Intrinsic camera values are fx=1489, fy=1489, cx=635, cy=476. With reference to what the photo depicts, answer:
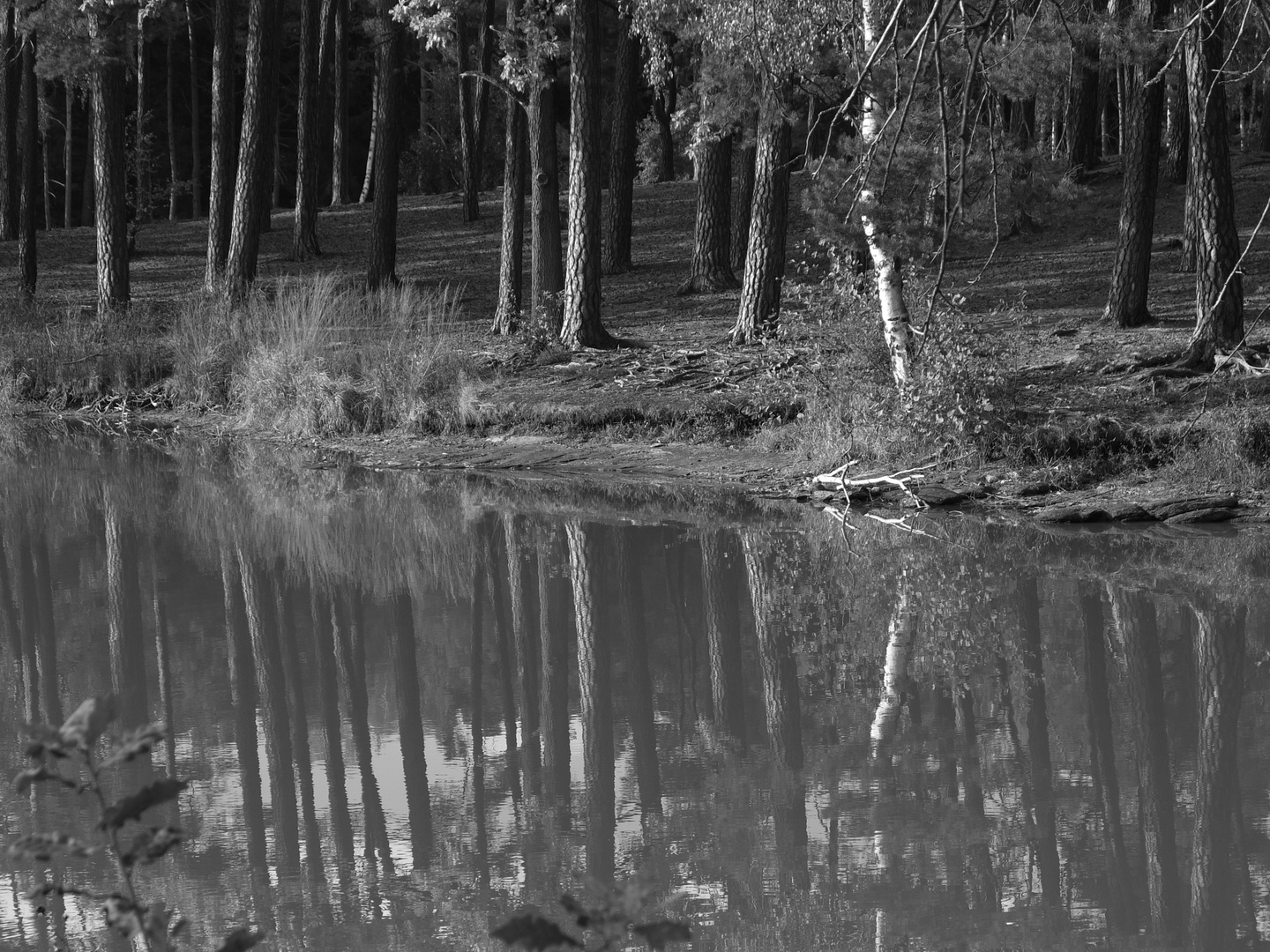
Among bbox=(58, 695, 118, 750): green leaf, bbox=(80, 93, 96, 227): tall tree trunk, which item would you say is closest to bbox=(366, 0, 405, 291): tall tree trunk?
bbox=(80, 93, 96, 227): tall tree trunk

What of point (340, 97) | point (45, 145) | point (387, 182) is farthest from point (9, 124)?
point (45, 145)

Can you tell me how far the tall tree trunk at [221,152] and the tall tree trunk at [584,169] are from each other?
688cm

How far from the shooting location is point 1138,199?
674 inches

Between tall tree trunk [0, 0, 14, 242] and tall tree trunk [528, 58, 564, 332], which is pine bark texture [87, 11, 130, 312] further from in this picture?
tall tree trunk [528, 58, 564, 332]

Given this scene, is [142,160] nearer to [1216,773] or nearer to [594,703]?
[594,703]

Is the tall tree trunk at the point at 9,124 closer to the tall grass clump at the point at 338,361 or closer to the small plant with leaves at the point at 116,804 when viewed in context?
the tall grass clump at the point at 338,361

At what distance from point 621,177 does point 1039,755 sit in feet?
64.5

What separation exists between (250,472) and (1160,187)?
1760cm

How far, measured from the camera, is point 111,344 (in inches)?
857

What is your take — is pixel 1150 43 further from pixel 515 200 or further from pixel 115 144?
pixel 115 144

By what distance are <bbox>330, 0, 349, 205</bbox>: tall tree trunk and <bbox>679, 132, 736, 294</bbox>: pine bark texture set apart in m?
13.4

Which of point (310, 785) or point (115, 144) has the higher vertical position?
point (115, 144)

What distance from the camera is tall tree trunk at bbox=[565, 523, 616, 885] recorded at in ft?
19.2

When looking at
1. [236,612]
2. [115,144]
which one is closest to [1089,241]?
[115,144]
